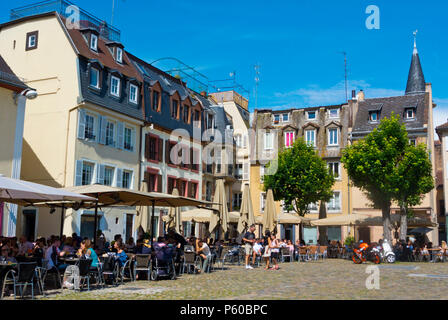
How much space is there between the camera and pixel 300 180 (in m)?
35.5

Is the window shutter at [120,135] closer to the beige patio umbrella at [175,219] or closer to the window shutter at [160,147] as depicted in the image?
the window shutter at [160,147]

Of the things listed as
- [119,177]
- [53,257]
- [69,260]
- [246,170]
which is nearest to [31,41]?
[119,177]

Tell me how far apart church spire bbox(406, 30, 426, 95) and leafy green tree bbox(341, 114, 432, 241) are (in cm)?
2242

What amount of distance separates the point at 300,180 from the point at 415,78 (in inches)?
858

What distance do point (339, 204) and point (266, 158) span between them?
7.89 metres

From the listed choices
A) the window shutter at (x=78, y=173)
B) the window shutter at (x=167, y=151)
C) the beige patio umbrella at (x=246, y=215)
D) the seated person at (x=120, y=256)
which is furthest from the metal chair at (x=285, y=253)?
the window shutter at (x=167, y=151)

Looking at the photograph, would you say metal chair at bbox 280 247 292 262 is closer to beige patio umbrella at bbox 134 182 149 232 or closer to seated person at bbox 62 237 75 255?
Answer: beige patio umbrella at bbox 134 182 149 232

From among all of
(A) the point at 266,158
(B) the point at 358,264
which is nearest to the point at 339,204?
(A) the point at 266,158

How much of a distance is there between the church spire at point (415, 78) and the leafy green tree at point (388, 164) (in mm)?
22425

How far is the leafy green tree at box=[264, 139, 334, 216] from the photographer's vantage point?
3550 centimetres

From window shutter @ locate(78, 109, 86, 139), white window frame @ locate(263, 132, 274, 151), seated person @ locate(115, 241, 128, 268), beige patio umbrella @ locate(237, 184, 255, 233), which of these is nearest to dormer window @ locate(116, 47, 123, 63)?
window shutter @ locate(78, 109, 86, 139)

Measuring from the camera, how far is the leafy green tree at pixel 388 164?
91.3 ft

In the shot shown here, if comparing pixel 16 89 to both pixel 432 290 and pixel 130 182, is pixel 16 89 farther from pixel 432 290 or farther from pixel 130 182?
pixel 432 290

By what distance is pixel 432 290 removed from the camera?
40.8ft
